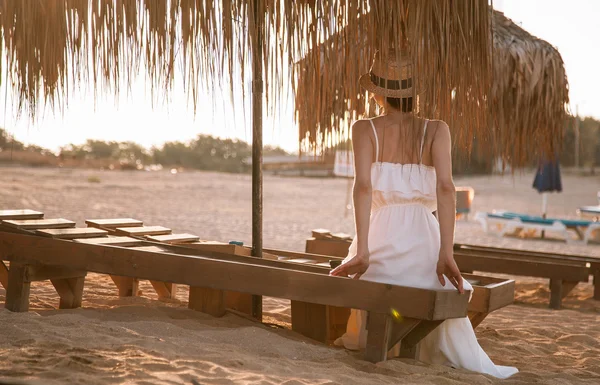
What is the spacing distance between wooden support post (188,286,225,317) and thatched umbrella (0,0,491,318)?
1.10m

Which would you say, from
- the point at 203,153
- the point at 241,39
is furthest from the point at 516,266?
the point at 203,153

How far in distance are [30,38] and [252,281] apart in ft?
4.85

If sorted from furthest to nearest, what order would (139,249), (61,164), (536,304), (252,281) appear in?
(61,164) < (536,304) < (139,249) < (252,281)

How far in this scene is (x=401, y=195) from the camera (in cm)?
282

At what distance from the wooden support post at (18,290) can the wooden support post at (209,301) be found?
846mm

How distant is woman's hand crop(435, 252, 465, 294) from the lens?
273 cm

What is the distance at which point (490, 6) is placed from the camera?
2.83m

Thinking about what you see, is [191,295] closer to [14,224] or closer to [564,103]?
[14,224]

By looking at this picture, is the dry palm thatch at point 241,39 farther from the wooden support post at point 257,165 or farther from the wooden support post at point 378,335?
the wooden support post at point 378,335

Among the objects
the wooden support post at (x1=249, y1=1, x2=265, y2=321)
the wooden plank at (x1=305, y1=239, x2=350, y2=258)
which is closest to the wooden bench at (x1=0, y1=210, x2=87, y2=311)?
the wooden support post at (x1=249, y1=1, x2=265, y2=321)

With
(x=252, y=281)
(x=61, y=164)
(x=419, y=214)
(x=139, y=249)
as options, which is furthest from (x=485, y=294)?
(x=61, y=164)

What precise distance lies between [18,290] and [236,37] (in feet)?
5.73

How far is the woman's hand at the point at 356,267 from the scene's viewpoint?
275 centimetres

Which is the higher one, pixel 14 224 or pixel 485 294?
pixel 14 224
